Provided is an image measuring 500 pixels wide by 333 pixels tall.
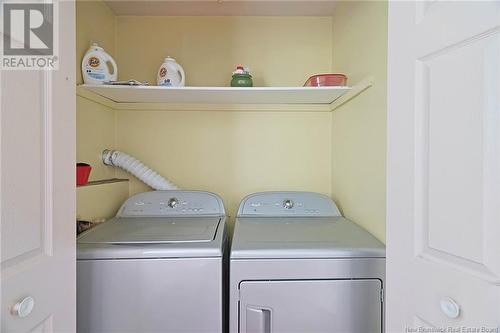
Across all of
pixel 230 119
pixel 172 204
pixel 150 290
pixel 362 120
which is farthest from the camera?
pixel 230 119

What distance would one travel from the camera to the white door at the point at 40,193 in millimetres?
714

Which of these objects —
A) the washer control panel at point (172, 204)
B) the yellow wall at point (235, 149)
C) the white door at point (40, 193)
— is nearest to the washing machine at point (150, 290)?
the white door at point (40, 193)

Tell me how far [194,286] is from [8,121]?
90 cm

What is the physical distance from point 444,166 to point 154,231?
1325 mm

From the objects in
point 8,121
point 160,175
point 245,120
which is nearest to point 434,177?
point 8,121

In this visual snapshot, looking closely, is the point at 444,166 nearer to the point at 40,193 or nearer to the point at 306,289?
the point at 306,289

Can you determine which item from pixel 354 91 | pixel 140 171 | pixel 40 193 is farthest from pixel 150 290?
pixel 354 91

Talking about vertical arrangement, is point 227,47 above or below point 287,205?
above

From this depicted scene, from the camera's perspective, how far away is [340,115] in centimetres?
199

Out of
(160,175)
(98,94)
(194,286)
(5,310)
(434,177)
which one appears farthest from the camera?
(160,175)

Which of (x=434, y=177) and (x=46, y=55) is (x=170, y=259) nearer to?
(x=46, y=55)

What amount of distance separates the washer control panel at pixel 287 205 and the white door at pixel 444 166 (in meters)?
0.98

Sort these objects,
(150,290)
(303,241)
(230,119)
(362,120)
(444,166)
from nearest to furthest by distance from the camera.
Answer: (444,166)
(150,290)
(303,241)
(362,120)
(230,119)

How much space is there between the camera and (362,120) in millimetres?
1618
